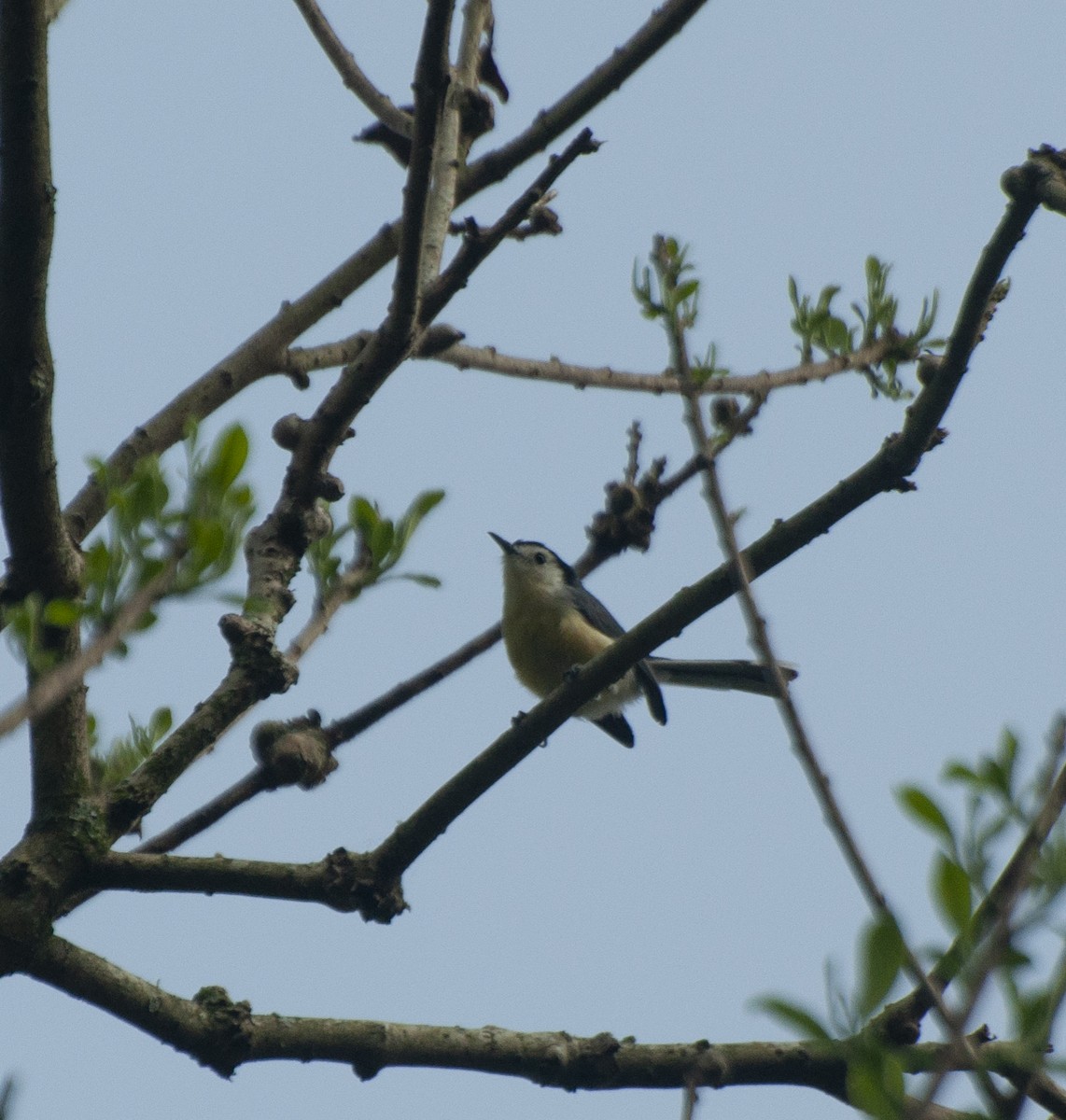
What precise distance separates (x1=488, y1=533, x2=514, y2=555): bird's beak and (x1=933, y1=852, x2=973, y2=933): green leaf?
6678 mm

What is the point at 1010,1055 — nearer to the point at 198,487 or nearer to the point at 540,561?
the point at 198,487

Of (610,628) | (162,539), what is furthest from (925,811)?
(610,628)

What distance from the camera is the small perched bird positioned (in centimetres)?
717

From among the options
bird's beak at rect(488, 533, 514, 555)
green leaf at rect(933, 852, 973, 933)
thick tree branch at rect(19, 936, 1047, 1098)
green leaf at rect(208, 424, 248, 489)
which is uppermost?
bird's beak at rect(488, 533, 514, 555)

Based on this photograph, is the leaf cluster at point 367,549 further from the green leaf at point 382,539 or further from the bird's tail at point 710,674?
the bird's tail at point 710,674

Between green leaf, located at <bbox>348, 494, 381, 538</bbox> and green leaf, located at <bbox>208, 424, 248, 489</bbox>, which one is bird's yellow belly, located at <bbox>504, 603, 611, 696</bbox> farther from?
green leaf, located at <bbox>208, 424, 248, 489</bbox>

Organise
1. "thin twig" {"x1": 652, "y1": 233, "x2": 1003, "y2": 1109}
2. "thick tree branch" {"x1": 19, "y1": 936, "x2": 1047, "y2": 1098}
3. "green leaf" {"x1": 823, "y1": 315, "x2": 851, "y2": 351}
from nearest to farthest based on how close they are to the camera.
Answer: "thin twig" {"x1": 652, "y1": 233, "x2": 1003, "y2": 1109}, "thick tree branch" {"x1": 19, "y1": 936, "x2": 1047, "y2": 1098}, "green leaf" {"x1": 823, "y1": 315, "x2": 851, "y2": 351}

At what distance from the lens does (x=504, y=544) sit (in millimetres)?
8164

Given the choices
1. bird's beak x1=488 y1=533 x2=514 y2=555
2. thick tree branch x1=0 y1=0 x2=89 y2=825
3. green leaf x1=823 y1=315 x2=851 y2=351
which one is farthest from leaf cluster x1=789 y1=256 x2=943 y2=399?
bird's beak x1=488 y1=533 x2=514 y2=555

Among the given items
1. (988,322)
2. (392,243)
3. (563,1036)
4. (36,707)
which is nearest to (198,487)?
(36,707)

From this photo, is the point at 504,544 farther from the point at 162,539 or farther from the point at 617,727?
the point at 162,539

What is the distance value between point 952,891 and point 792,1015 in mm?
185

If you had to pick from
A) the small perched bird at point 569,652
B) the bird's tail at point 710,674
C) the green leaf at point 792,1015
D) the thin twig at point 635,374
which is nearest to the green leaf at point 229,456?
the green leaf at point 792,1015

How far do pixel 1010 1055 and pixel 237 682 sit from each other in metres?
2.10
